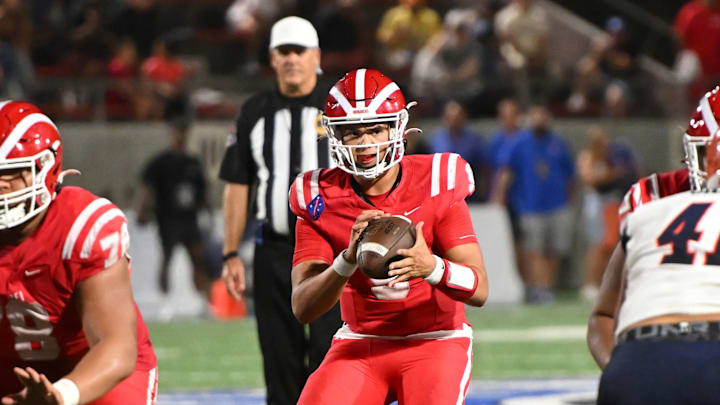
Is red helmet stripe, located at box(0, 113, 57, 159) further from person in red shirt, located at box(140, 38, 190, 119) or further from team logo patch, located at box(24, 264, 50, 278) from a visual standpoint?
person in red shirt, located at box(140, 38, 190, 119)

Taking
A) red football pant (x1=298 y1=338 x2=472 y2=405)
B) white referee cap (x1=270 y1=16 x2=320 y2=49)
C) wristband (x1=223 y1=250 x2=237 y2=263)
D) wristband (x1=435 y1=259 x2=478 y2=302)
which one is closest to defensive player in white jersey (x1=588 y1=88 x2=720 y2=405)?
wristband (x1=435 y1=259 x2=478 y2=302)

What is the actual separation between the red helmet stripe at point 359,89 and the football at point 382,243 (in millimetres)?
529

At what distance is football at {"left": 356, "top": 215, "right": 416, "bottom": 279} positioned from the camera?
3.77 m

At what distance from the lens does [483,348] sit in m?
9.31

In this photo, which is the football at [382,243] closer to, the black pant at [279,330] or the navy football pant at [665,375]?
the navy football pant at [665,375]

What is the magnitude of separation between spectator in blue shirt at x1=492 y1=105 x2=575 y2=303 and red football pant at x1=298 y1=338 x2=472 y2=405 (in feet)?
27.3

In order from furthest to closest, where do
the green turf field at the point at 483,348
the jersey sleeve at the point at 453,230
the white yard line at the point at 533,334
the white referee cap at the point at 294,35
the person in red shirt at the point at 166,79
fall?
the person in red shirt at the point at 166,79 < the white yard line at the point at 533,334 < the green turf field at the point at 483,348 < the white referee cap at the point at 294,35 < the jersey sleeve at the point at 453,230

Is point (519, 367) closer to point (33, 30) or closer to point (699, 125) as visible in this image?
point (699, 125)

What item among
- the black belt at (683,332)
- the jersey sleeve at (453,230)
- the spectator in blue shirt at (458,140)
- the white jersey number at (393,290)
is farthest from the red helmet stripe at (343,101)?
the spectator in blue shirt at (458,140)

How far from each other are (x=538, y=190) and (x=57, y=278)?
929 centimetres

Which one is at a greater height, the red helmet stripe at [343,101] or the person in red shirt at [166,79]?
the red helmet stripe at [343,101]

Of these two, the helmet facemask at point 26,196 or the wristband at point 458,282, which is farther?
the wristband at point 458,282

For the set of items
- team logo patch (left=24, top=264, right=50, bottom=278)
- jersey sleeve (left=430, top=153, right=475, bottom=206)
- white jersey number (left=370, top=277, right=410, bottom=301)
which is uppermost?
jersey sleeve (left=430, top=153, right=475, bottom=206)

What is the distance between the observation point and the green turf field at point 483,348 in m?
8.15
